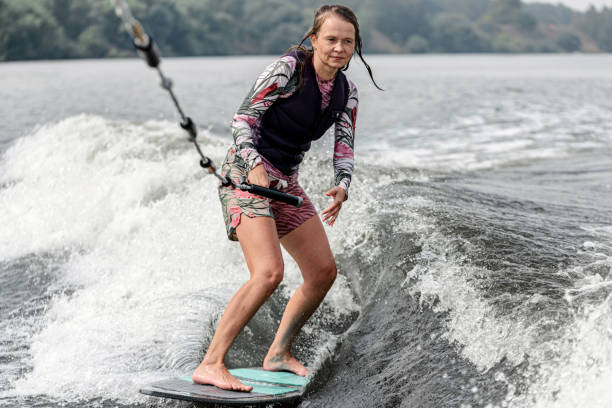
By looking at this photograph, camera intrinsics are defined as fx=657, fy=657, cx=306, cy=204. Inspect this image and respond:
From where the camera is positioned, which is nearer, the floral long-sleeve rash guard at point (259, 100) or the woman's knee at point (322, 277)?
the floral long-sleeve rash guard at point (259, 100)

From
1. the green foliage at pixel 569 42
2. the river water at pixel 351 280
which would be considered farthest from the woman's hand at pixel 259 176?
the green foliage at pixel 569 42

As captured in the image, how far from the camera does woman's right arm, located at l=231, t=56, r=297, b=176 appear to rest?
377 cm

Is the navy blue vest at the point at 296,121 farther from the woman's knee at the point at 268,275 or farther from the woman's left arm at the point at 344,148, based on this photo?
the woman's knee at the point at 268,275

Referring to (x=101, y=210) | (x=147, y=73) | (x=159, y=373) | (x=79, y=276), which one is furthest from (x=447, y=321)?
(x=147, y=73)

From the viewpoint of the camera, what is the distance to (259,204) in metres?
3.89

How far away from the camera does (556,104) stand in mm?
24344

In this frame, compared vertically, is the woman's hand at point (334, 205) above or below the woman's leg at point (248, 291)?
above

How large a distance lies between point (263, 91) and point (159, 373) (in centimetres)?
216

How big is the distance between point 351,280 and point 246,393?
2601 millimetres

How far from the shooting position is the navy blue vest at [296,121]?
390 centimetres

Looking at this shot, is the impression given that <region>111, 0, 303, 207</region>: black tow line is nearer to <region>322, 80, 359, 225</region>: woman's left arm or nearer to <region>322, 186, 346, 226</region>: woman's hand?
<region>322, 186, 346, 226</region>: woman's hand

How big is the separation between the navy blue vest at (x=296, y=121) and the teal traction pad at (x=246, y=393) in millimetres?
1322

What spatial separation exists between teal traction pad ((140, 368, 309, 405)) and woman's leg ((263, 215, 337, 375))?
0.31 feet

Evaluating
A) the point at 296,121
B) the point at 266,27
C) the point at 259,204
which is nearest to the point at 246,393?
the point at 259,204
